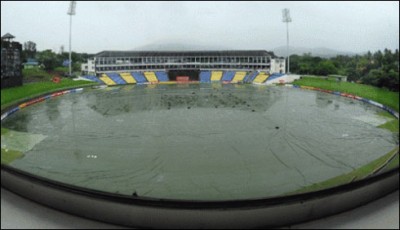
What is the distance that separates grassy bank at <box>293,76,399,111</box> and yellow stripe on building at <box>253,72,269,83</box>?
3.00 metres

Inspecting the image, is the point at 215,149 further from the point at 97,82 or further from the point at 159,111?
the point at 97,82

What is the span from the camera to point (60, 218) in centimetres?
457

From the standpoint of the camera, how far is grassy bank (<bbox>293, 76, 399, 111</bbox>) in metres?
7.29

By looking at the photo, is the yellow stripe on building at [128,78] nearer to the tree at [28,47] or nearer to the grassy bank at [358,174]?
the tree at [28,47]

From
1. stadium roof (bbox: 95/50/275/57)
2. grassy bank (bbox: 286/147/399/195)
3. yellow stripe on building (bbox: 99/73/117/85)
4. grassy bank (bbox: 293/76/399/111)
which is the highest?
stadium roof (bbox: 95/50/275/57)

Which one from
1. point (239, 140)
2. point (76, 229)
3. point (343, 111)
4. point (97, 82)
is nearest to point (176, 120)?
point (239, 140)

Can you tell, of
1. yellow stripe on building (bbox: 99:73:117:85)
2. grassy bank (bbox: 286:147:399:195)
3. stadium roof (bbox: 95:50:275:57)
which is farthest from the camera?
stadium roof (bbox: 95:50:275:57)

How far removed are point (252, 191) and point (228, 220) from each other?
5.69 feet

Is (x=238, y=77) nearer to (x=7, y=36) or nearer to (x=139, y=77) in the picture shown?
(x=139, y=77)

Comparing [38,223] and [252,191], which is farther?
[252,191]

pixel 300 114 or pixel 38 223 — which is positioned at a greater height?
pixel 300 114

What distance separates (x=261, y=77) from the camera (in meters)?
29.4

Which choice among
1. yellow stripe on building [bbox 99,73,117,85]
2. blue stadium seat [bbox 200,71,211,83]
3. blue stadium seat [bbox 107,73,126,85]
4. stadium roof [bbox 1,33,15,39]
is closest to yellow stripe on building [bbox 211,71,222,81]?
blue stadium seat [bbox 200,71,211,83]

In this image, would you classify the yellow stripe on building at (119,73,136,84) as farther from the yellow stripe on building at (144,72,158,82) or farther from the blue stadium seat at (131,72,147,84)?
the yellow stripe on building at (144,72,158,82)
